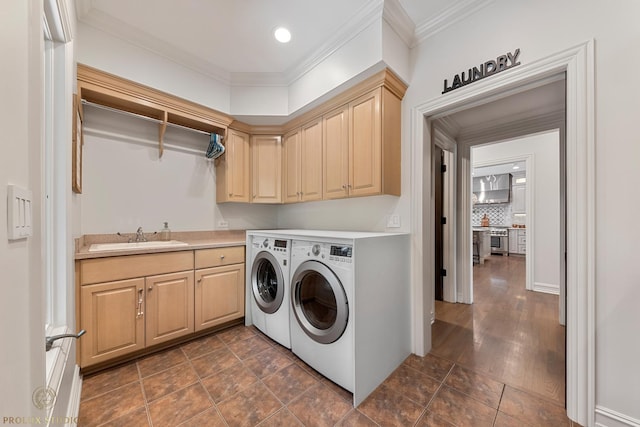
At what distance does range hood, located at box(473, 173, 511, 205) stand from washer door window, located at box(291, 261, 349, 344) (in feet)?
26.4

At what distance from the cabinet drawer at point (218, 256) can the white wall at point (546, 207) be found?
3.69 meters

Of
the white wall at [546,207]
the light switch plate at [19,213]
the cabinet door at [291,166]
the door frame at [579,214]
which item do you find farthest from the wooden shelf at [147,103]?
the white wall at [546,207]

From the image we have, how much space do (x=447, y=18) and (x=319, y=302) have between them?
2415 mm

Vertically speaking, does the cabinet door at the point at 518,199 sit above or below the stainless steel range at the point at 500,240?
above

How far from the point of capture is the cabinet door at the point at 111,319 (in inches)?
65.6

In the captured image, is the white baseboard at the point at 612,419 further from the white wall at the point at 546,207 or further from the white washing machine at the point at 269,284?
the white wall at the point at 546,207

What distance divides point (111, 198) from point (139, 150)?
54cm

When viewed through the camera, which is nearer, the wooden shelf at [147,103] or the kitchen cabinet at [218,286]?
the wooden shelf at [147,103]

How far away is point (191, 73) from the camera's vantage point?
246 cm

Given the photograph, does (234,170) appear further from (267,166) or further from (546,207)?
(546,207)

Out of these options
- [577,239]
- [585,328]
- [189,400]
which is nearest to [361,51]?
[577,239]

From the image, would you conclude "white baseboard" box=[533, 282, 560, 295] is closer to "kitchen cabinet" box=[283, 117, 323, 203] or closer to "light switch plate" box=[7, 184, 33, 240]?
"kitchen cabinet" box=[283, 117, 323, 203]

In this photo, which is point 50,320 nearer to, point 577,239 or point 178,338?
point 178,338

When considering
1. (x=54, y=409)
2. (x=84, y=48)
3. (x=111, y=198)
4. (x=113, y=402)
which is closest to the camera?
(x=54, y=409)
